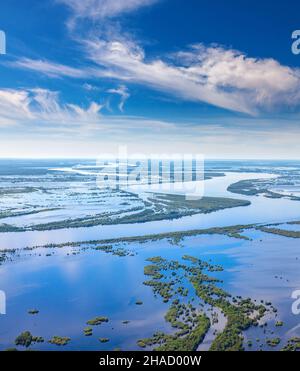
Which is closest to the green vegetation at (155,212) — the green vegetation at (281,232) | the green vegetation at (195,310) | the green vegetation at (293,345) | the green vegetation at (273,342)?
the green vegetation at (281,232)

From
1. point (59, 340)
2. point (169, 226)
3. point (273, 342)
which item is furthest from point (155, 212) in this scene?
point (273, 342)

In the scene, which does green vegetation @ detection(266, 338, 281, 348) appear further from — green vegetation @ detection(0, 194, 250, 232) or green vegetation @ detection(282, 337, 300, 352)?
green vegetation @ detection(0, 194, 250, 232)

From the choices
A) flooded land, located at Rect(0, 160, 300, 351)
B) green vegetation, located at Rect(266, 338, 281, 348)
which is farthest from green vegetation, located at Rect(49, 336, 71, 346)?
green vegetation, located at Rect(266, 338, 281, 348)

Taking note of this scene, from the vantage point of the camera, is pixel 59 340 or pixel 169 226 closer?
pixel 59 340

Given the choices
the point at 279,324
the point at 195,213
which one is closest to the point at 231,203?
the point at 195,213

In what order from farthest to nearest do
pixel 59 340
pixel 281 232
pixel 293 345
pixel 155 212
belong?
pixel 155 212, pixel 281 232, pixel 59 340, pixel 293 345

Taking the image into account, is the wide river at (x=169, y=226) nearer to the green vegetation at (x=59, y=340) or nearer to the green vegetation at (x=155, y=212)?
the green vegetation at (x=155, y=212)

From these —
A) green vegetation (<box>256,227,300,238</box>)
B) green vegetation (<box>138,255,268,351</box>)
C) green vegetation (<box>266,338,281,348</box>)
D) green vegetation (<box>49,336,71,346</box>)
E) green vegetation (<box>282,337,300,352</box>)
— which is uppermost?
green vegetation (<box>256,227,300,238</box>)

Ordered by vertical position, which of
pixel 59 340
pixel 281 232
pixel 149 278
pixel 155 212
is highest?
pixel 155 212

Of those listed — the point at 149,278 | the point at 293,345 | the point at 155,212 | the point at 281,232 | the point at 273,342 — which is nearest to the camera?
the point at 293,345

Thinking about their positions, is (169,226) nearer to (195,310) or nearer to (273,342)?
(195,310)
